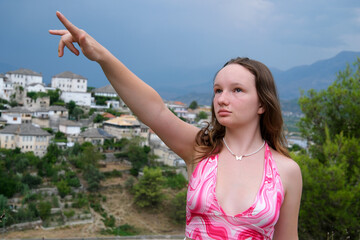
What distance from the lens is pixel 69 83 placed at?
34.2 meters

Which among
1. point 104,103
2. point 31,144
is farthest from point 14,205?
point 104,103

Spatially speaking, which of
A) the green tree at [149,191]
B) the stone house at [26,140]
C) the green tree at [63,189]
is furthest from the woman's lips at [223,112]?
the stone house at [26,140]

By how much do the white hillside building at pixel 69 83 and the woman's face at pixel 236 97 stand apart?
34.3m

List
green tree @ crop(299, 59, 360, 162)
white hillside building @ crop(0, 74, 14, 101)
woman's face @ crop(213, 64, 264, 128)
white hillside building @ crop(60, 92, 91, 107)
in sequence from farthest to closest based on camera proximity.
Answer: white hillside building @ crop(60, 92, 91, 107)
white hillside building @ crop(0, 74, 14, 101)
green tree @ crop(299, 59, 360, 162)
woman's face @ crop(213, 64, 264, 128)

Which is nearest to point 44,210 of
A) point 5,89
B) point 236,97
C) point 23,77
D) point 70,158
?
point 70,158

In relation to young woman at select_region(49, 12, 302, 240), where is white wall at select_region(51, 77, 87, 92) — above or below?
above

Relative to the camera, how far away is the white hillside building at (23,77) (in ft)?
108

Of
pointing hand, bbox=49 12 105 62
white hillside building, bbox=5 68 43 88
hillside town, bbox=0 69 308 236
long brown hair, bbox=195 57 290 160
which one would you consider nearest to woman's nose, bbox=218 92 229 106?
long brown hair, bbox=195 57 290 160

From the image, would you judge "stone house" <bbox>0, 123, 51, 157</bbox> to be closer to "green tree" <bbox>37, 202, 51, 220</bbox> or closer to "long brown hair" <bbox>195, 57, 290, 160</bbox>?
"green tree" <bbox>37, 202, 51, 220</bbox>

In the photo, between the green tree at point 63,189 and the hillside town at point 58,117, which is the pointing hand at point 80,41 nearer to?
the green tree at point 63,189

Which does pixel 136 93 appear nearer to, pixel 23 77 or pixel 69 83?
pixel 69 83

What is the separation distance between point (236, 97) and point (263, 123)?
0.17 m

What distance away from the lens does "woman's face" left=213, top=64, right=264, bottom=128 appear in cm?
107

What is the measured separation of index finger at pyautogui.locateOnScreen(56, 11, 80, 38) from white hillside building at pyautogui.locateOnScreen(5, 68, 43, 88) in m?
34.4
